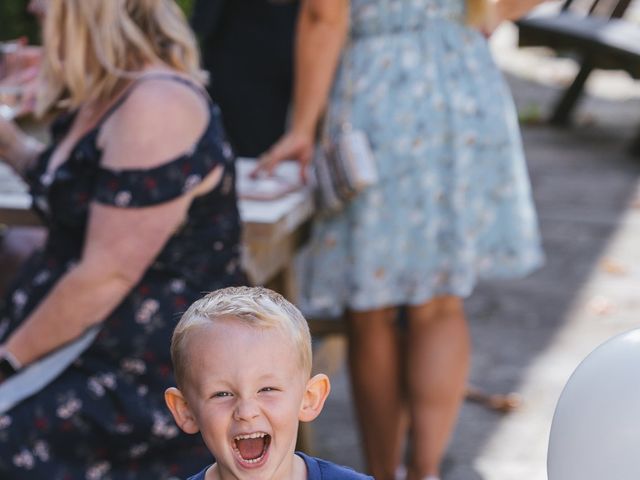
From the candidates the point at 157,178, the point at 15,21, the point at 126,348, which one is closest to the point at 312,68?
the point at 157,178

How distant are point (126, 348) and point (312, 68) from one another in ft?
3.04

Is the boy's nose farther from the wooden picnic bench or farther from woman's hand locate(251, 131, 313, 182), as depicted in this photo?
the wooden picnic bench

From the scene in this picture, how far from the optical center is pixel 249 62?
12.1 ft

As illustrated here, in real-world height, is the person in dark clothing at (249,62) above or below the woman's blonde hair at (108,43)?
below

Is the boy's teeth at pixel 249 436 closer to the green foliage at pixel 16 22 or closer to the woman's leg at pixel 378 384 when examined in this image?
the woman's leg at pixel 378 384

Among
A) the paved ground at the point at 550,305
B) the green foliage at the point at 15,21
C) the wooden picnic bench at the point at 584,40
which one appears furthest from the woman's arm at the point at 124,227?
the wooden picnic bench at the point at 584,40

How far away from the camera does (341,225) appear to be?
303cm

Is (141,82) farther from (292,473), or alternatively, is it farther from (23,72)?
(292,473)

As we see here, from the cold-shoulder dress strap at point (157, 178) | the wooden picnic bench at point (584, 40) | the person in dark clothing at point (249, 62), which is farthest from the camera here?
the wooden picnic bench at point (584, 40)

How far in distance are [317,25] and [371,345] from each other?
0.80m

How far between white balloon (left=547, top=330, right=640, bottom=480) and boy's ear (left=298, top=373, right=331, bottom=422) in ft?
0.96

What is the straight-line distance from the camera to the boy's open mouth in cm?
139

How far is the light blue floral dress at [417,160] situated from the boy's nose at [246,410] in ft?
5.36

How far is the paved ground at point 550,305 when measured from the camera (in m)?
3.66
